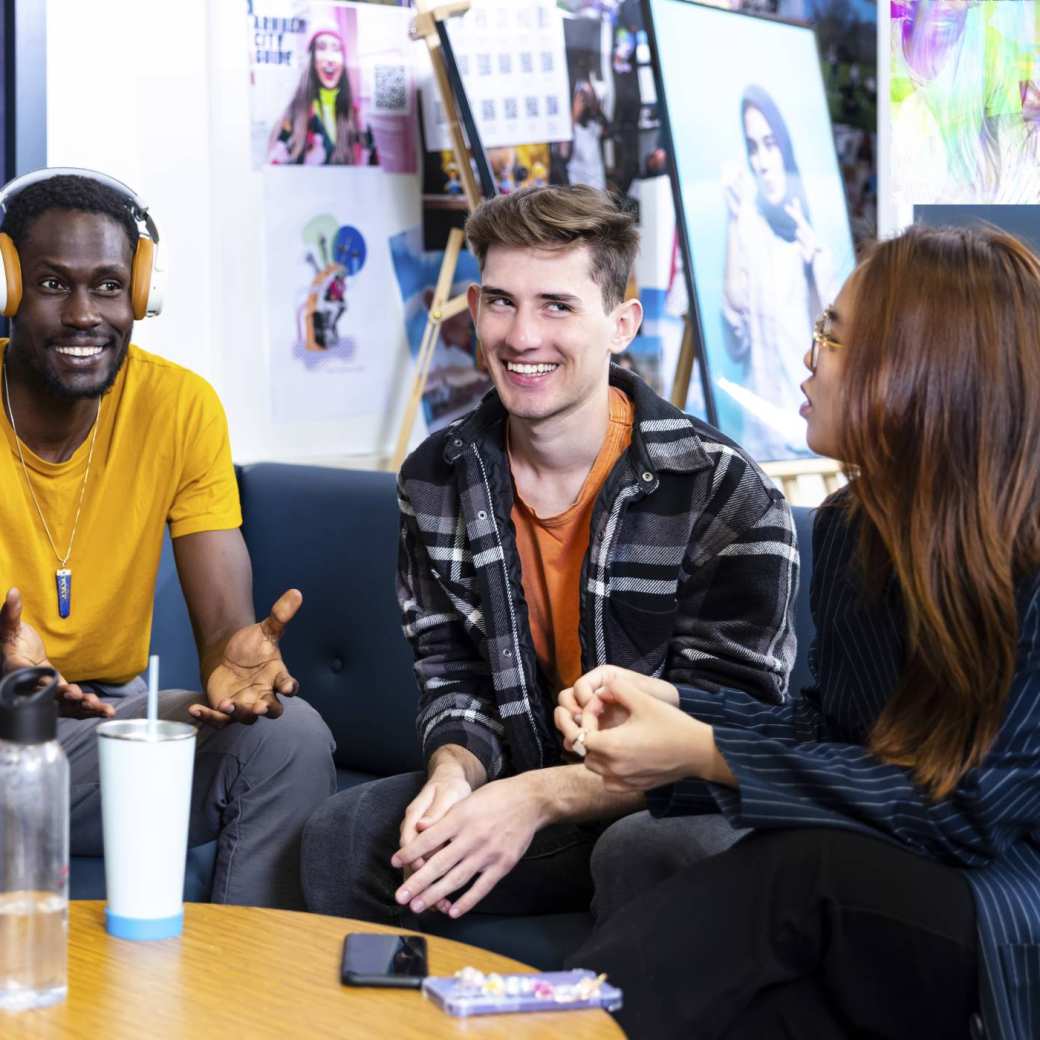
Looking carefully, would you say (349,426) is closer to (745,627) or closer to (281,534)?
(281,534)

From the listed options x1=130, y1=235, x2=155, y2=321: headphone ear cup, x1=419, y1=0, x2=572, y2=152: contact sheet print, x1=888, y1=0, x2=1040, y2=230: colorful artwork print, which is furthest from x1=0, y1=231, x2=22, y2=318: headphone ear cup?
x1=888, y1=0, x2=1040, y2=230: colorful artwork print

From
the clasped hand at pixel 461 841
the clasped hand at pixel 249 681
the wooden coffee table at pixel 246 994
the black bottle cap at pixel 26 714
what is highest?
the black bottle cap at pixel 26 714

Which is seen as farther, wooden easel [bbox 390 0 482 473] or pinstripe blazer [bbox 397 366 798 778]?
wooden easel [bbox 390 0 482 473]

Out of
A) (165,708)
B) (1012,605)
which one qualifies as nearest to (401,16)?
(165,708)

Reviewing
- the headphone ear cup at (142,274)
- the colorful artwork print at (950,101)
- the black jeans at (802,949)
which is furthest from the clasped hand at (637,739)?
the colorful artwork print at (950,101)

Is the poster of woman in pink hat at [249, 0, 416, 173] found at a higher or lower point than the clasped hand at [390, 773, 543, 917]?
higher

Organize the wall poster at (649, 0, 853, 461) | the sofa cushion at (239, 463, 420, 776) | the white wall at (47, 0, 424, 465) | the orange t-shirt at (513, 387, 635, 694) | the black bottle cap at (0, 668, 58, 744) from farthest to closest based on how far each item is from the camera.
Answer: the wall poster at (649, 0, 853, 461)
the white wall at (47, 0, 424, 465)
the sofa cushion at (239, 463, 420, 776)
the orange t-shirt at (513, 387, 635, 694)
the black bottle cap at (0, 668, 58, 744)

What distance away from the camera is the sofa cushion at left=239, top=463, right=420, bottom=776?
2.41 m

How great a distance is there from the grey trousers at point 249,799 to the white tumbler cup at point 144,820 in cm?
66

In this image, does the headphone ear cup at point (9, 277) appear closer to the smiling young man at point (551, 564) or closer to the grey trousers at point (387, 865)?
the smiling young man at point (551, 564)

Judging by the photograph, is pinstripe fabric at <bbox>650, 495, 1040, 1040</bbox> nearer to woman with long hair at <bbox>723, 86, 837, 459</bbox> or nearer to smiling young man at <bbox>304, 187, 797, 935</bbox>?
smiling young man at <bbox>304, 187, 797, 935</bbox>

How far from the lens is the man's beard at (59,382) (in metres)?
2.10

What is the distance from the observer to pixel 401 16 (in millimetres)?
3545

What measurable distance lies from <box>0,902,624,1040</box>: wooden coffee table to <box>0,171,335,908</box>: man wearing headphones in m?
0.64
